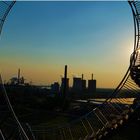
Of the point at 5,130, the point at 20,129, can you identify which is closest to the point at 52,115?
the point at 5,130

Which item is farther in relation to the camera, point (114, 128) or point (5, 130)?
point (5, 130)

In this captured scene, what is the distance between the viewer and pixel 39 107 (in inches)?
1918

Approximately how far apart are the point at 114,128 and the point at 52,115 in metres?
25.8

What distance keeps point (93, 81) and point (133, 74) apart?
71043 mm

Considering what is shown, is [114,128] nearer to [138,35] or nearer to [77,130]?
[138,35]

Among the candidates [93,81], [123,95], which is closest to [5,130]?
[123,95]

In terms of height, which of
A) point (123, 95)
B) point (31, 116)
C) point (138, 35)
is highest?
point (138, 35)

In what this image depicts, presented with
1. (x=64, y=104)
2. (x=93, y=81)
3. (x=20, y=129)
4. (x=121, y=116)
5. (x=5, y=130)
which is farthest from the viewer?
A: (x=93, y=81)

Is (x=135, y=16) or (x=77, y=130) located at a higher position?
(x=135, y=16)

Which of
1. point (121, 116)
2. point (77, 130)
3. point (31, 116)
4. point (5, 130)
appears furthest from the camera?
point (31, 116)

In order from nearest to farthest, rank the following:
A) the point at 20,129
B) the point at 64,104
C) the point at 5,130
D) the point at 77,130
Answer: the point at 20,129, the point at 5,130, the point at 77,130, the point at 64,104

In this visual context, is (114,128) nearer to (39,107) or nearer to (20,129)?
(20,129)

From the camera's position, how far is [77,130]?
2620cm

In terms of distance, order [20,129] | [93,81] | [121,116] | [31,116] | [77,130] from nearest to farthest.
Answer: [121,116] < [20,129] < [77,130] < [31,116] < [93,81]
